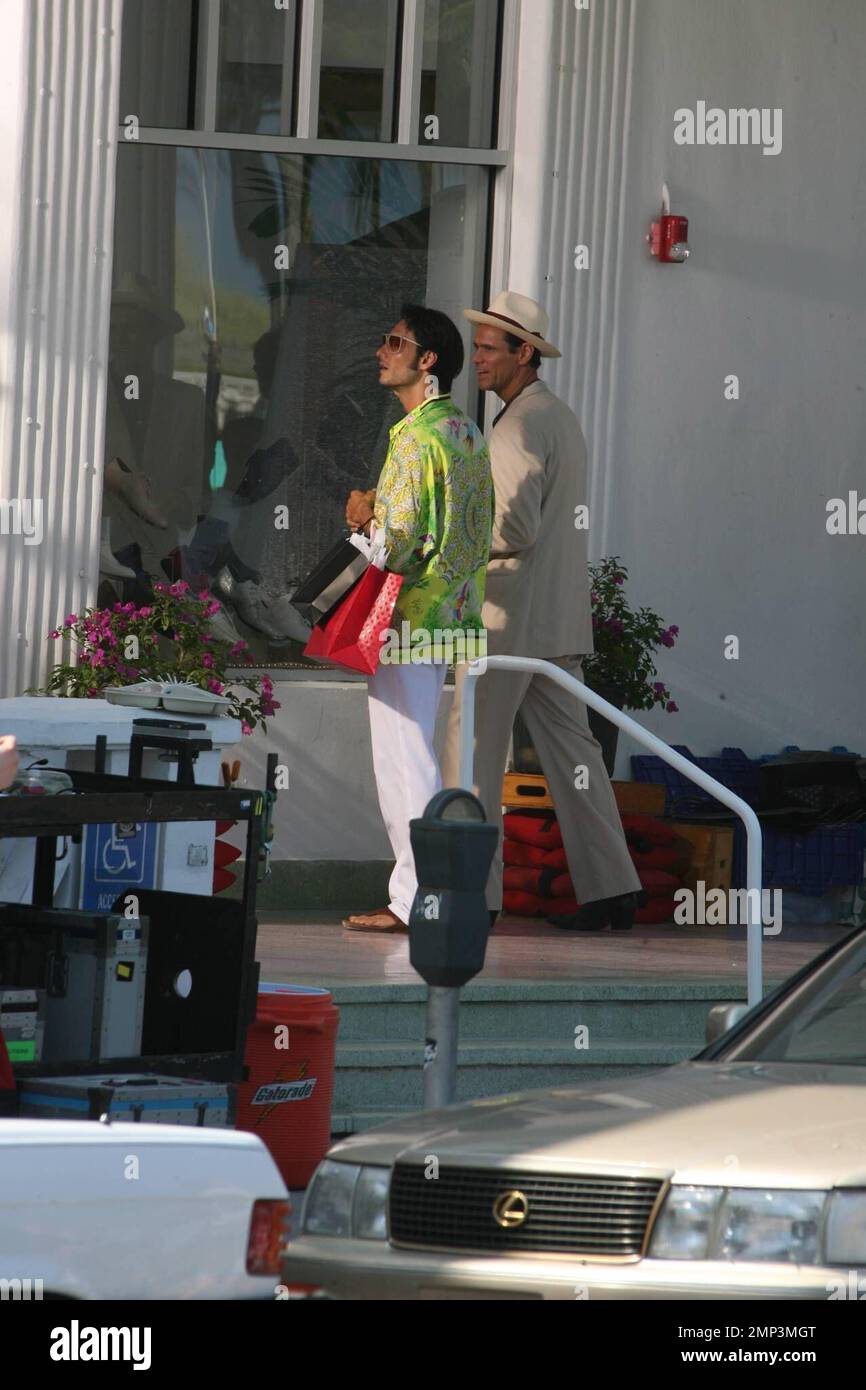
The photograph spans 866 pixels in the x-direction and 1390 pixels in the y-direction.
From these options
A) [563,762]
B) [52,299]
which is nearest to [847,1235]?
[563,762]

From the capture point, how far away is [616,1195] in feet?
14.4

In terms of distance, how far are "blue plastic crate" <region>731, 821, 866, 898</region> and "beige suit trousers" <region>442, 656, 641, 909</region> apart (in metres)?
1.18

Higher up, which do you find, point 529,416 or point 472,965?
point 529,416

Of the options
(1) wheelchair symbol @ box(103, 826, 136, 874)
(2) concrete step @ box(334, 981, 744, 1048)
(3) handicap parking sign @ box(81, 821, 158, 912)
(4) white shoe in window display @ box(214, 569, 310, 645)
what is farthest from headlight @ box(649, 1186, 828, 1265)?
(4) white shoe in window display @ box(214, 569, 310, 645)

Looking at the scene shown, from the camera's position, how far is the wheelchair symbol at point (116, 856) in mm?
7156

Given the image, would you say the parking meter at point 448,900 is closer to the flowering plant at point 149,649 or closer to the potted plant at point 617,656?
the flowering plant at point 149,649

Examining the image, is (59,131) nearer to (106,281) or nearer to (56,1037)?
(106,281)

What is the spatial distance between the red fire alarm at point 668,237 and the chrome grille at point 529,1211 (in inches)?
269

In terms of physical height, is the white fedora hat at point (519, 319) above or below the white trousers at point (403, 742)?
above

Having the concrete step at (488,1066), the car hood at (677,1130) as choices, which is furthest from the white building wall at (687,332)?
the car hood at (677,1130)

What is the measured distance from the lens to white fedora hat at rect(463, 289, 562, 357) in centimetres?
912

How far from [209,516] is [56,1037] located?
14.7 feet
